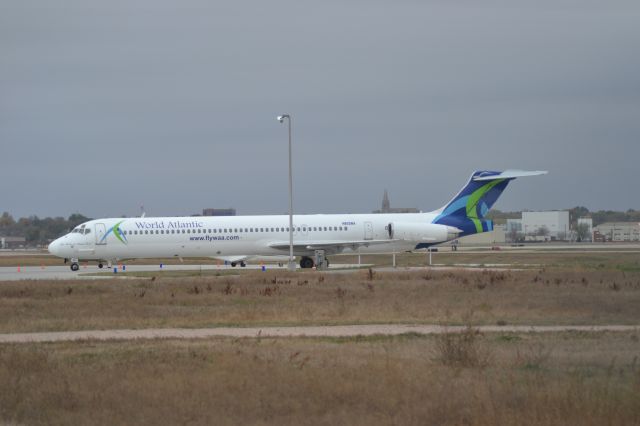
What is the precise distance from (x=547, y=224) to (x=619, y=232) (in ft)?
43.0

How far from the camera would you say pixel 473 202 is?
165 ft

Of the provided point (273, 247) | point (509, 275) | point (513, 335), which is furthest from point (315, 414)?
point (273, 247)

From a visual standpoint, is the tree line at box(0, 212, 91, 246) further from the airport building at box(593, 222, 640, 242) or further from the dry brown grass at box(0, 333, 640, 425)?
the dry brown grass at box(0, 333, 640, 425)

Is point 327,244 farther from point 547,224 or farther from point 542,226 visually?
point 547,224

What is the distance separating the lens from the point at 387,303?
25.2 m

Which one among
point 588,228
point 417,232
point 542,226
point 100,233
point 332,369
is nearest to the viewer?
point 332,369

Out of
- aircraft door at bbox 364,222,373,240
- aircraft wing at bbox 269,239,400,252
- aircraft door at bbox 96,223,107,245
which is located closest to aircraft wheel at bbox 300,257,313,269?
aircraft wing at bbox 269,239,400,252

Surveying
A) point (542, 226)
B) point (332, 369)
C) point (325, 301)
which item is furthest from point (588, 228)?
point (332, 369)

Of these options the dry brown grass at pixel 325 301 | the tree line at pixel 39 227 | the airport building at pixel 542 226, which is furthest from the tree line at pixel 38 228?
the dry brown grass at pixel 325 301

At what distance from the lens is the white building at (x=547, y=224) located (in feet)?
523

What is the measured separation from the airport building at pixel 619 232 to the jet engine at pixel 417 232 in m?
110

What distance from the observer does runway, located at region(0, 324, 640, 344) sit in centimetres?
1853

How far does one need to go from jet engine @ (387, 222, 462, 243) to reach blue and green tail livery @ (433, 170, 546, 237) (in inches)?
40.1

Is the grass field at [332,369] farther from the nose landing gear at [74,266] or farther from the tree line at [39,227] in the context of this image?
the tree line at [39,227]
